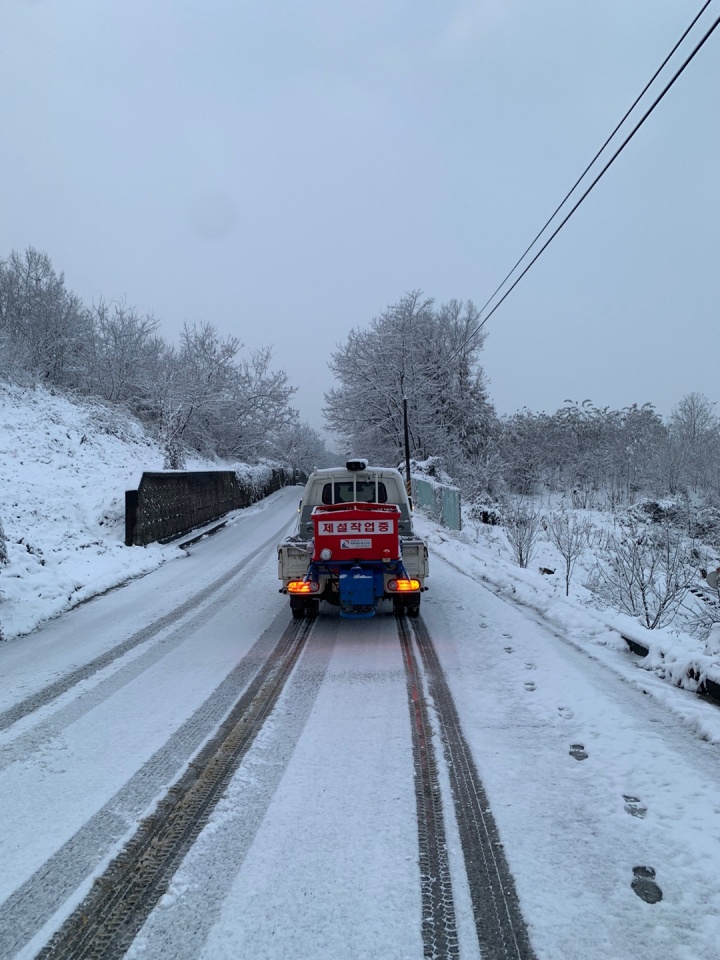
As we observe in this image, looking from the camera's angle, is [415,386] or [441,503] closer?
[441,503]

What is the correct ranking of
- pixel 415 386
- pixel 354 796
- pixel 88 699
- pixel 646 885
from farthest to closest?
pixel 415 386 → pixel 88 699 → pixel 354 796 → pixel 646 885

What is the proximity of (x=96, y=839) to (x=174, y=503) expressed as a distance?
15520 mm

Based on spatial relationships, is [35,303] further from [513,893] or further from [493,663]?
[513,893]

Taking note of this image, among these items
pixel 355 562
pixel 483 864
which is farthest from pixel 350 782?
pixel 355 562

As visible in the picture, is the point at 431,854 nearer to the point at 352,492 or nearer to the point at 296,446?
the point at 352,492

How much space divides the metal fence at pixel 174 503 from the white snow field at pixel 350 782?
21.7 feet

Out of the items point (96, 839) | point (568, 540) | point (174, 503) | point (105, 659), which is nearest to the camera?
point (96, 839)

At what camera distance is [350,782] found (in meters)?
3.66

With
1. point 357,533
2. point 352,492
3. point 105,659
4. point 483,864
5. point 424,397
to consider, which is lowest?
point 105,659

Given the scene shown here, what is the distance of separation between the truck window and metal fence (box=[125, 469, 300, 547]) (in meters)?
7.52

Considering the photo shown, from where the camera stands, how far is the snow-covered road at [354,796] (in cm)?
246

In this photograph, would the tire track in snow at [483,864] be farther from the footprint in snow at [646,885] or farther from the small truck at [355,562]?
the small truck at [355,562]

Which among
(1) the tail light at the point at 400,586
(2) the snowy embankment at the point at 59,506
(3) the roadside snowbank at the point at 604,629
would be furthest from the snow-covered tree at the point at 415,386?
(1) the tail light at the point at 400,586

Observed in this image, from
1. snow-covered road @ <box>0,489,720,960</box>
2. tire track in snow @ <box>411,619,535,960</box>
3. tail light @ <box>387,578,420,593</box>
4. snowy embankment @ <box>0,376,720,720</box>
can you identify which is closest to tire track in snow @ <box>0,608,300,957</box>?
snow-covered road @ <box>0,489,720,960</box>
